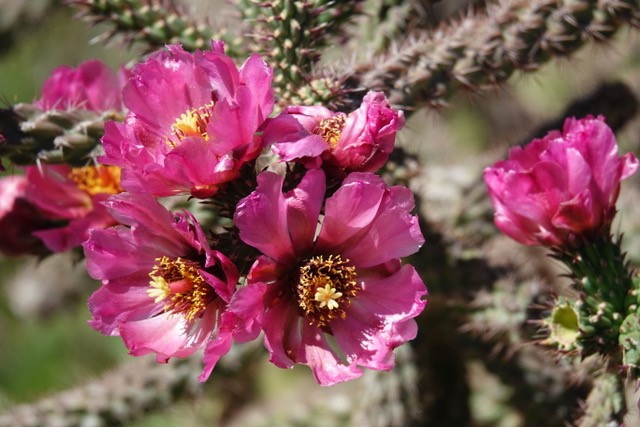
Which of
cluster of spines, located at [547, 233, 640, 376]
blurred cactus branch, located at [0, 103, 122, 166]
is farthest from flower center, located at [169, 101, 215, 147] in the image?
cluster of spines, located at [547, 233, 640, 376]

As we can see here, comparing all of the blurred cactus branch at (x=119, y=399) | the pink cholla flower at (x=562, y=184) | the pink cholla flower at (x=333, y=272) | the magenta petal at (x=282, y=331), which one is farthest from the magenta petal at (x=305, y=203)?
the blurred cactus branch at (x=119, y=399)

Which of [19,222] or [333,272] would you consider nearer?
[333,272]

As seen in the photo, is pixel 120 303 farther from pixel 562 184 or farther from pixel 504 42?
pixel 504 42

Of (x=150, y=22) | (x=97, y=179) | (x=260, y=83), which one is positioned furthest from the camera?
(x=150, y=22)

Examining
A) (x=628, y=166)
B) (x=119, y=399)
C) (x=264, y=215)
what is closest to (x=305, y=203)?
(x=264, y=215)

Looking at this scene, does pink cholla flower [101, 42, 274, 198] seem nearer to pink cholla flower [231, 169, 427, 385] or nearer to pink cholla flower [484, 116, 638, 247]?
pink cholla flower [231, 169, 427, 385]

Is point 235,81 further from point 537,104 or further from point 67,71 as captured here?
point 537,104
